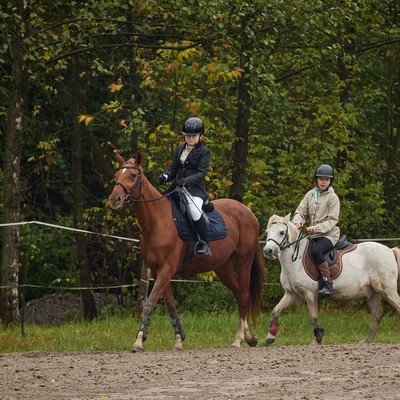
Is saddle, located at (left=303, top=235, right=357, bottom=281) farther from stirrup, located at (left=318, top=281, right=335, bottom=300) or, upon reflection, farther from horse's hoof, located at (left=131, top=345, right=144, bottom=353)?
horse's hoof, located at (left=131, top=345, right=144, bottom=353)

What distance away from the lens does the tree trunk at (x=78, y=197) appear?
20.4 meters

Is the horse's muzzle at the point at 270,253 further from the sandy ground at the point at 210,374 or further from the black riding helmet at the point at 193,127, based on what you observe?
the black riding helmet at the point at 193,127

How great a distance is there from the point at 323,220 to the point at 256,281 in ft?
4.30

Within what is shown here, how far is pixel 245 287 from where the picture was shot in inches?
584

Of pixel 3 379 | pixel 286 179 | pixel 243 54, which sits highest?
pixel 243 54

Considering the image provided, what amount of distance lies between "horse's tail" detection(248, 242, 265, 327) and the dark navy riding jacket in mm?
1517

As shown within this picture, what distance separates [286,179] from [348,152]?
1358 mm

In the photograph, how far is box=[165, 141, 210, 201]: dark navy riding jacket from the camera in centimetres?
1366

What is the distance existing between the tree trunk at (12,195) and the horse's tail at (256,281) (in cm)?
362

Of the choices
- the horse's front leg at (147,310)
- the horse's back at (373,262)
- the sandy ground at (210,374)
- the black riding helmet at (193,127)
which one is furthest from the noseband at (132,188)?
the horse's back at (373,262)

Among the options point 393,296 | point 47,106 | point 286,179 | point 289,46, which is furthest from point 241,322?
point 47,106

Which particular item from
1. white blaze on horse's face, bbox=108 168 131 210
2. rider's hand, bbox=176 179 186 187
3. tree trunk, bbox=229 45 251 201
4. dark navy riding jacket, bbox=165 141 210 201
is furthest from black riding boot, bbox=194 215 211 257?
tree trunk, bbox=229 45 251 201

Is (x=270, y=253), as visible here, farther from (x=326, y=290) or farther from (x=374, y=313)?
(x=374, y=313)

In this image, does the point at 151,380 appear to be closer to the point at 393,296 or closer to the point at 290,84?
the point at 393,296
